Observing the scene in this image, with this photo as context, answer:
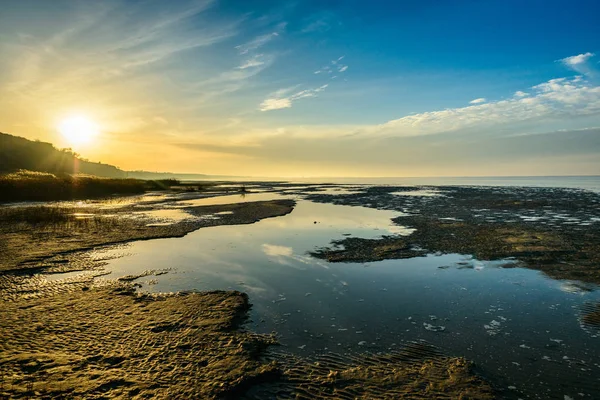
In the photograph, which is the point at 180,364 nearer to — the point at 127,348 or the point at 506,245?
the point at 127,348

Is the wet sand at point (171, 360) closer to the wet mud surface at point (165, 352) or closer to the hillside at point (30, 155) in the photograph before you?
the wet mud surface at point (165, 352)

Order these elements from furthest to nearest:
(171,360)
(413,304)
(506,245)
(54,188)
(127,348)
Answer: (54,188)
(506,245)
(413,304)
(127,348)
(171,360)

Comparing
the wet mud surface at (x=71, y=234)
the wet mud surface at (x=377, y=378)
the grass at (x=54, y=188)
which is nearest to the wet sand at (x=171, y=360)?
the wet mud surface at (x=377, y=378)

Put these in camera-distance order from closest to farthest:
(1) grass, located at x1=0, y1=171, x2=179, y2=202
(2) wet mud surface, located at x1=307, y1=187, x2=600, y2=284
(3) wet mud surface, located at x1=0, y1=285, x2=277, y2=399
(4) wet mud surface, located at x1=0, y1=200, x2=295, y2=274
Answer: (3) wet mud surface, located at x1=0, y1=285, x2=277, y2=399, (4) wet mud surface, located at x1=0, y1=200, x2=295, y2=274, (2) wet mud surface, located at x1=307, y1=187, x2=600, y2=284, (1) grass, located at x1=0, y1=171, x2=179, y2=202

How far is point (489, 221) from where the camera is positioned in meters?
29.5

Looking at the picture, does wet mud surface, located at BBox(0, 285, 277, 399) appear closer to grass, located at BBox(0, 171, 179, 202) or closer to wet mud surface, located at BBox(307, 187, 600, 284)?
wet mud surface, located at BBox(307, 187, 600, 284)

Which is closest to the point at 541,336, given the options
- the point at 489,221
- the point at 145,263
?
the point at 145,263

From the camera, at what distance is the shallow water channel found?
7.33m

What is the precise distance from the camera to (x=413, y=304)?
10.9m

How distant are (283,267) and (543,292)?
11057 millimetres

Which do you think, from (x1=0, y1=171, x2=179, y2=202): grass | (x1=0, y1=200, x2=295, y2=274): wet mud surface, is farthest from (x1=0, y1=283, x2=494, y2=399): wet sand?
(x1=0, y1=171, x2=179, y2=202): grass

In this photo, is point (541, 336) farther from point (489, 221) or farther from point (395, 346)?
point (489, 221)

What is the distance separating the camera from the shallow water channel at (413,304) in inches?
289

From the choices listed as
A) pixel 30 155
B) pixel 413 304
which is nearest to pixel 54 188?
pixel 413 304
